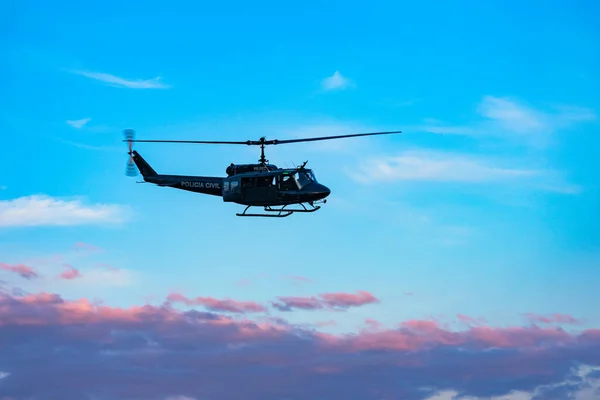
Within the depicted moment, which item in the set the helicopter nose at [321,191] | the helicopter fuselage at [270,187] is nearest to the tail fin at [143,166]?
the helicopter fuselage at [270,187]

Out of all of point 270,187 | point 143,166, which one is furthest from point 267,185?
point 143,166

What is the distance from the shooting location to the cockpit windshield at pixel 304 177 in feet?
250

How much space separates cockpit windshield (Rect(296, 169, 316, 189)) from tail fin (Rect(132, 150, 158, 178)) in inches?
815

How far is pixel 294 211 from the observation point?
75062 mm

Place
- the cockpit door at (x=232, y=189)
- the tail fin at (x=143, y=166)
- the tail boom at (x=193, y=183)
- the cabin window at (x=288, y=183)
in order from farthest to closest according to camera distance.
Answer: the tail fin at (x=143, y=166), the tail boom at (x=193, y=183), the cockpit door at (x=232, y=189), the cabin window at (x=288, y=183)

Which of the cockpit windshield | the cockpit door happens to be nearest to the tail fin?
the cockpit door

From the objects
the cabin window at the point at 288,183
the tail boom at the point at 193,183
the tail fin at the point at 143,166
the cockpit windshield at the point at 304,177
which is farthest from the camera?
the tail fin at the point at 143,166

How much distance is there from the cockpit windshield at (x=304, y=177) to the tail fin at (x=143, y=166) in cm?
2070

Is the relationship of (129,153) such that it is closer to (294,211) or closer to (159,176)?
(159,176)

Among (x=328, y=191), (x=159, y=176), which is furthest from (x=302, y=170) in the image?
(x=159, y=176)

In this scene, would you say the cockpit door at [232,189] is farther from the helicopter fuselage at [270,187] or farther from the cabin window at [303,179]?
the cabin window at [303,179]

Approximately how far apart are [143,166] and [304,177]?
23.1 metres

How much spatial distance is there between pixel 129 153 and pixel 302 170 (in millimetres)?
24942

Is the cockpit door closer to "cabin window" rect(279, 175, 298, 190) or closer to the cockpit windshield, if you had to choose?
"cabin window" rect(279, 175, 298, 190)
